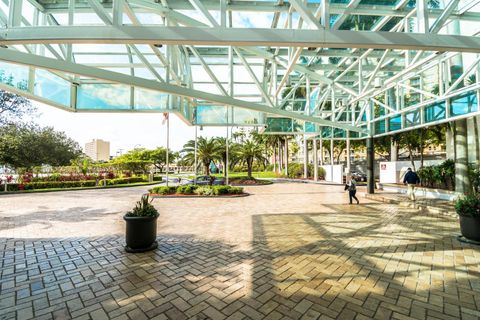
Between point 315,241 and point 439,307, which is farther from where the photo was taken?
point 315,241

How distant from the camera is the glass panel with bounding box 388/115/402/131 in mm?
11935

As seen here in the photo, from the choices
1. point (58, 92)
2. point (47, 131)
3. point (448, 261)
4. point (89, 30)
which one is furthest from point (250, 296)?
point (47, 131)

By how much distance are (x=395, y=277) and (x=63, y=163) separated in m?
37.4

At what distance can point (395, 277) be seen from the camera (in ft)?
12.3

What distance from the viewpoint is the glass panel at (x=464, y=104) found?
26.3ft

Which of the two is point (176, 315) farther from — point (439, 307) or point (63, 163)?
point (63, 163)

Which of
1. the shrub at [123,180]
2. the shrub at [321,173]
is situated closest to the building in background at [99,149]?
the shrub at [123,180]

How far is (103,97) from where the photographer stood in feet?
29.2

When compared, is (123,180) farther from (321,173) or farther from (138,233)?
(321,173)

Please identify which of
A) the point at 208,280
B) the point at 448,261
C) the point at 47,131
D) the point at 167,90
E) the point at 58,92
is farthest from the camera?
the point at 47,131

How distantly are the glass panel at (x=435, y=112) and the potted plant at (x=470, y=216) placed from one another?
5.68 metres

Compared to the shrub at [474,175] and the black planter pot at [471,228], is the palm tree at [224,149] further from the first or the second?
the black planter pot at [471,228]

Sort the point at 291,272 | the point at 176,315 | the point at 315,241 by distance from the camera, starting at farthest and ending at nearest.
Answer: the point at 315,241 < the point at 291,272 < the point at 176,315

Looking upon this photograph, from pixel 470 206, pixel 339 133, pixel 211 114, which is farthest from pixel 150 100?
pixel 339 133
